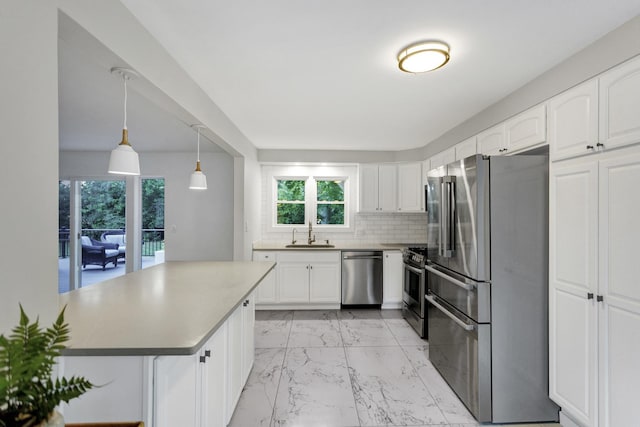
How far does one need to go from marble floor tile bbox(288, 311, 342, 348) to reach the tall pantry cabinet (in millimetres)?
1977

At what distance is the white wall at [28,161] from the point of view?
804mm

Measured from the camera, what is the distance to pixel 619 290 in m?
1.52

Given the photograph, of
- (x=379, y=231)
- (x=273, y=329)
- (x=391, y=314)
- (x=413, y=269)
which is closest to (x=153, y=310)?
(x=273, y=329)

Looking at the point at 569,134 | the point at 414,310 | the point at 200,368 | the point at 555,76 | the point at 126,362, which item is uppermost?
the point at 555,76

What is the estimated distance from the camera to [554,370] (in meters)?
1.90

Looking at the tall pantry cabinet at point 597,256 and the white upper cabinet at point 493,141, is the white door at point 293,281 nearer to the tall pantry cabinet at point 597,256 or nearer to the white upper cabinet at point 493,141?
the white upper cabinet at point 493,141

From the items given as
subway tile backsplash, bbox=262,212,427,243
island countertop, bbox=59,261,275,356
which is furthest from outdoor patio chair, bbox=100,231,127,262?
island countertop, bbox=59,261,275,356

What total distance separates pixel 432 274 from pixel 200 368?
208 centimetres

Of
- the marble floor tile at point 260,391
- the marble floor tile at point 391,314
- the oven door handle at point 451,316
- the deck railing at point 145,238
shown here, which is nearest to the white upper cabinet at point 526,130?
the oven door handle at point 451,316

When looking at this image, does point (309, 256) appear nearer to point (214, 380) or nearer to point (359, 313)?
point (359, 313)

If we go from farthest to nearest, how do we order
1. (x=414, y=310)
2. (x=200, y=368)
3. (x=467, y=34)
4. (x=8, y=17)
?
(x=414, y=310) → (x=467, y=34) → (x=200, y=368) → (x=8, y=17)

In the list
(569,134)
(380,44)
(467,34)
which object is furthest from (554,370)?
(380,44)

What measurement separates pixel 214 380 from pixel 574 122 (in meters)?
2.58

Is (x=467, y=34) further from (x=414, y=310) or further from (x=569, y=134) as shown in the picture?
(x=414, y=310)
